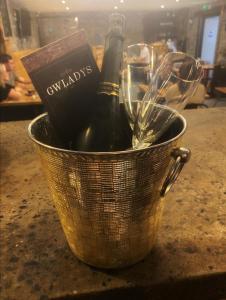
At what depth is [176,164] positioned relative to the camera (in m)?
0.34

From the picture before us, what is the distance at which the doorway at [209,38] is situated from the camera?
6.81m

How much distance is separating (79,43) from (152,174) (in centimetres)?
20

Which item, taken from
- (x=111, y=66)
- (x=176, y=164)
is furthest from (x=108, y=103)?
(x=176, y=164)

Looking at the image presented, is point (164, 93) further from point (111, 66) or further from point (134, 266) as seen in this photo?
point (134, 266)

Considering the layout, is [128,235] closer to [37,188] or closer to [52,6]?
[37,188]

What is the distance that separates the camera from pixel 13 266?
420 mm

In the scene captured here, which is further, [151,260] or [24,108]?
[24,108]

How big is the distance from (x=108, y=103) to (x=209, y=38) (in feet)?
25.4

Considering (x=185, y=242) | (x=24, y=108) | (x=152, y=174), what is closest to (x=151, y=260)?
(x=185, y=242)

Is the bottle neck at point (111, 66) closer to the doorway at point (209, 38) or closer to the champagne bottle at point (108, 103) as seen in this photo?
the champagne bottle at point (108, 103)

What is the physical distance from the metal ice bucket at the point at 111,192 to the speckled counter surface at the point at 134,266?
3 cm

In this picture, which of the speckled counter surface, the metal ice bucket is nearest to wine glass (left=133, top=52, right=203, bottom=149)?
the metal ice bucket

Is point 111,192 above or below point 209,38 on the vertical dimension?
above

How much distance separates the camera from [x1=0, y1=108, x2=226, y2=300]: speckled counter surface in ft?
1.27
